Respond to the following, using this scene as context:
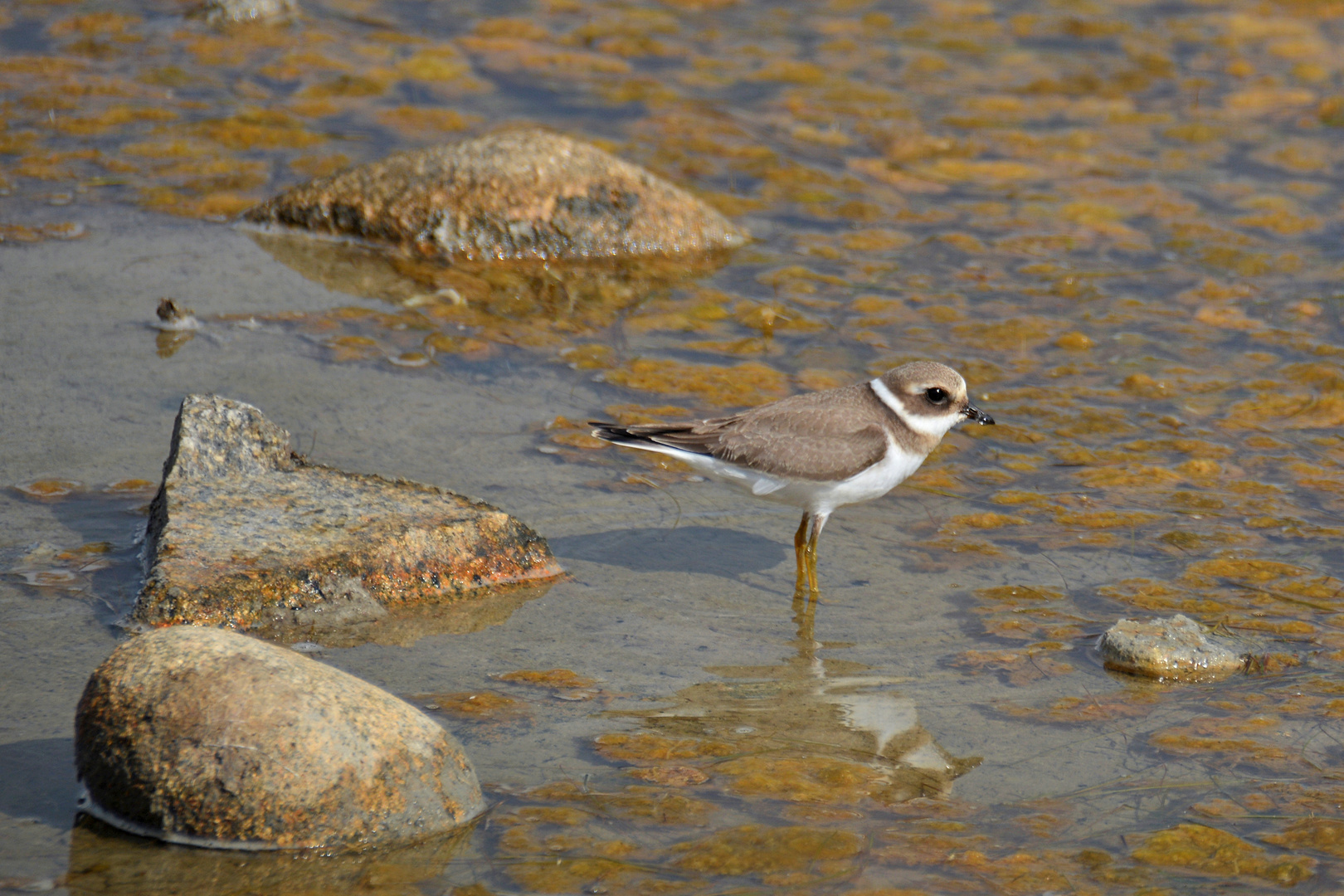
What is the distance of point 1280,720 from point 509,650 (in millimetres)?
2932

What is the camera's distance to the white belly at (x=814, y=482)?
6.33 m

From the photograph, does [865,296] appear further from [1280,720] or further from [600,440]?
[1280,720]

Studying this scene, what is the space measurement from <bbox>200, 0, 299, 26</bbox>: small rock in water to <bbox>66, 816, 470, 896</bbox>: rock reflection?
10316mm

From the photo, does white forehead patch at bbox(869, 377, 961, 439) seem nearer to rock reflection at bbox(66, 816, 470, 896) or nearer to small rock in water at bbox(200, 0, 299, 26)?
rock reflection at bbox(66, 816, 470, 896)

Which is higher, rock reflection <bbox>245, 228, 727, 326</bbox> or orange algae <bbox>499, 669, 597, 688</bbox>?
rock reflection <bbox>245, 228, 727, 326</bbox>

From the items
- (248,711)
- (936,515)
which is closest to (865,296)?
(936,515)

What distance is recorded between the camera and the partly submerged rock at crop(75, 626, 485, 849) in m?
4.06

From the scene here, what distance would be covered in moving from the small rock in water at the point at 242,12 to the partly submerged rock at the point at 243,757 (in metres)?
9.99

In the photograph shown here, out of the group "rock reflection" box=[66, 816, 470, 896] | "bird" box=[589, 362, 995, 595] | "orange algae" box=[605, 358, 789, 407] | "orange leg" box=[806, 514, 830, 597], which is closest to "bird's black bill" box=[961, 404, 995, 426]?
"bird" box=[589, 362, 995, 595]

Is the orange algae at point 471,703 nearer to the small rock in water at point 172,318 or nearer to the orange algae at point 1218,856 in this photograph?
the orange algae at point 1218,856

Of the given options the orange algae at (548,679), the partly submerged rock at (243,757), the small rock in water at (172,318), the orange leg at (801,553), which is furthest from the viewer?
the small rock in water at (172,318)

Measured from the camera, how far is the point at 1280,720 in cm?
517

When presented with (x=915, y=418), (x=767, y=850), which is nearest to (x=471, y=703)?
(x=767, y=850)

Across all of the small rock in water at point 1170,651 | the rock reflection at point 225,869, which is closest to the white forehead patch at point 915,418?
the small rock in water at point 1170,651
